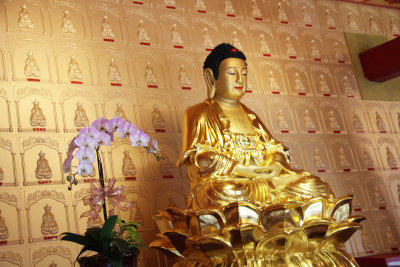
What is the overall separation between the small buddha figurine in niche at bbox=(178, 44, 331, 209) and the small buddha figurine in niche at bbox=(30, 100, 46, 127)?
51.2 inches

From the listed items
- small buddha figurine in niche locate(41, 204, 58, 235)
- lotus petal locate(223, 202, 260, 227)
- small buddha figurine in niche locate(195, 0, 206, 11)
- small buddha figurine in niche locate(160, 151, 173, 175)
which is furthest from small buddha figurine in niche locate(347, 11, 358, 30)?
small buddha figurine in niche locate(41, 204, 58, 235)

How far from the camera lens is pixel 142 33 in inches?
221

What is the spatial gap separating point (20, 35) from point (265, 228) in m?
2.93

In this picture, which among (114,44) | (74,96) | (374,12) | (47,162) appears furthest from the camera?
(374,12)

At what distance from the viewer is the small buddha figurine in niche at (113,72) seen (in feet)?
17.2

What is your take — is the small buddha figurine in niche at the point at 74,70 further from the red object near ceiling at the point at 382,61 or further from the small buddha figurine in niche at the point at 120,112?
the red object near ceiling at the point at 382,61

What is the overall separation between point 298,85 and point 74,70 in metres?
2.75

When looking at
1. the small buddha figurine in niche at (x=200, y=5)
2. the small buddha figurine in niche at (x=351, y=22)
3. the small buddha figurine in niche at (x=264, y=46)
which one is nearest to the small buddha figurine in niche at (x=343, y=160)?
the small buddha figurine in niche at (x=264, y=46)

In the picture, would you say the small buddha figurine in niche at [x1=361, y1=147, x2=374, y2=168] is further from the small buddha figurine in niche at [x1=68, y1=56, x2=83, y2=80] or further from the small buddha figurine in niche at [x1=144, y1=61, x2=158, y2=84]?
the small buddha figurine in niche at [x1=68, y1=56, x2=83, y2=80]

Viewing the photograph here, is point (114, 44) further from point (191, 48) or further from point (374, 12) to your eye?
point (374, 12)

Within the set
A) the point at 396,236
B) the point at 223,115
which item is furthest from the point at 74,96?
the point at 396,236

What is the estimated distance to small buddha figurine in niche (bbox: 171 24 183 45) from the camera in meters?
5.78

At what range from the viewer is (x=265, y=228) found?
3.77 meters

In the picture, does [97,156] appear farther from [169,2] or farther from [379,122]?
[379,122]
